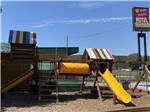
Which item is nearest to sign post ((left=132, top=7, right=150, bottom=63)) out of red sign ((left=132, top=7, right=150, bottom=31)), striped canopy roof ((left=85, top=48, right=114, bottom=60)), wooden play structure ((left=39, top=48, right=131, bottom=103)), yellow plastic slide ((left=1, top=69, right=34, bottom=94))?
red sign ((left=132, top=7, right=150, bottom=31))

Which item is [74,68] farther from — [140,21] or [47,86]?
[140,21]

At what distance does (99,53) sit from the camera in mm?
25188

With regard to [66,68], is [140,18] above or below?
above

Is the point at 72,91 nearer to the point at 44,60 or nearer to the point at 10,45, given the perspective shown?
the point at 44,60

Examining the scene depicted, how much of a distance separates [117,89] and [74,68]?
3001mm

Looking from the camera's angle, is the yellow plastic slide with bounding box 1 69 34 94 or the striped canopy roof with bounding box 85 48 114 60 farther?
the striped canopy roof with bounding box 85 48 114 60

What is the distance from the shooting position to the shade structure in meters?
23.5

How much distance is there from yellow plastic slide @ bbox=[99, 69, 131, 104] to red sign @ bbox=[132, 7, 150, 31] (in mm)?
35586

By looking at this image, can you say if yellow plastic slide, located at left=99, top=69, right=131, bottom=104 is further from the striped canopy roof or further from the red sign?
the red sign

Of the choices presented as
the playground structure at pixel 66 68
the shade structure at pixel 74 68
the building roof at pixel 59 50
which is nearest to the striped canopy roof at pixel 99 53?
the playground structure at pixel 66 68

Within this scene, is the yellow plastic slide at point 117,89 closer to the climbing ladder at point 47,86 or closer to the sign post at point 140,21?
the climbing ladder at point 47,86

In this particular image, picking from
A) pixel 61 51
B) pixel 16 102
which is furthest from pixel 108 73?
pixel 61 51

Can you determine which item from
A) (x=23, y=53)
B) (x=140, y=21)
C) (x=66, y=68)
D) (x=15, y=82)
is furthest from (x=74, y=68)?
(x=140, y=21)

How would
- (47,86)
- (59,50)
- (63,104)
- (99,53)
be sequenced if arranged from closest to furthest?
(63,104), (47,86), (99,53), (59,50)
